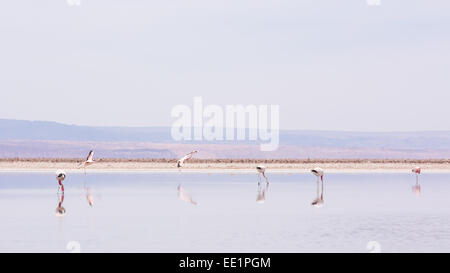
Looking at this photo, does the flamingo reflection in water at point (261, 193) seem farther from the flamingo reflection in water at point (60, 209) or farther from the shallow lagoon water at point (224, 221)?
the flamingo reflection in water at point (60, 209)

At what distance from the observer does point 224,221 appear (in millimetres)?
18000

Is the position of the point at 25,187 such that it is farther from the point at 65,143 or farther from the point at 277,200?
the point at 65,143

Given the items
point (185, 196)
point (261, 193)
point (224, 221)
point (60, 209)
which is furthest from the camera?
point (261, 193)

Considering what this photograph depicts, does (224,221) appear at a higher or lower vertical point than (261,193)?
lower

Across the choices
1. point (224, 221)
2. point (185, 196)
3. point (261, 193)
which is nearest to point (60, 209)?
point (224, 221)

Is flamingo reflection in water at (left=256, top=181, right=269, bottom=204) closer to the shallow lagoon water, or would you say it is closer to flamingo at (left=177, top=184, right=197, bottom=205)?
the shallow lagoon water

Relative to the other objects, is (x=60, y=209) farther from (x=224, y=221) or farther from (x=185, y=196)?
(x=185, y=196)

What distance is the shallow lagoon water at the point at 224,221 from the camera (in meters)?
14.4

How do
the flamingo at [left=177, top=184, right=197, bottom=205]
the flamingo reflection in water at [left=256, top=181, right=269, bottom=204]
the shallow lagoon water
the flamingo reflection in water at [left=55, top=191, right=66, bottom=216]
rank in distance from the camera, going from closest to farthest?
the shallow lagoon water < the flamingo reflection in water at [left=55, top=191, right=66, bottom=216] < the flamingo at [left=177, top=184, right=197, bottom=205] < the flamingo reflection in water at [left=256, top=181, right=269, bottom=204]

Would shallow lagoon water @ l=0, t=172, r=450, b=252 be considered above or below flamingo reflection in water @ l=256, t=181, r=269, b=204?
below

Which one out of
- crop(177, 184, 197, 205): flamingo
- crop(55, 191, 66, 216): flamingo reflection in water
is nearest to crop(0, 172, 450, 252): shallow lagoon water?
crop(55, 191, 66, 216): flamingo reflection in water

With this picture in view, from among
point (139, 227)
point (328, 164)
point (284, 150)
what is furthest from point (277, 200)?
point (284, 150)

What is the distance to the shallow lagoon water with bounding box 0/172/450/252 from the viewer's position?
47.2 ft
